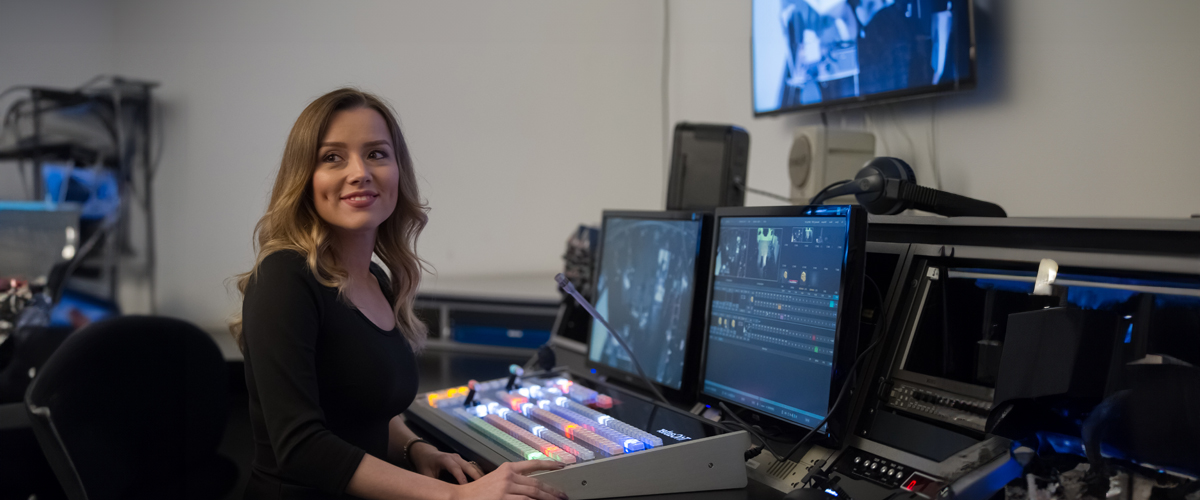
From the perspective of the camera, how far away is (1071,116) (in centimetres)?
149

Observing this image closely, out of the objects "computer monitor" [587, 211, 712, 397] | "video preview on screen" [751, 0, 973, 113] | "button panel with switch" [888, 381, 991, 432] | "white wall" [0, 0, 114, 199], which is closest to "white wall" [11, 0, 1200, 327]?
"white wall" [0, 0, 114, 199]

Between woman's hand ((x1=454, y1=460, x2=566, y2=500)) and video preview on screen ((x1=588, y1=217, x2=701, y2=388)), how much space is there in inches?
17.4

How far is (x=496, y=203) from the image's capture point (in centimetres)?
314

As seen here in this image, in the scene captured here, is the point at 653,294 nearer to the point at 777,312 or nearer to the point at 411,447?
the point at 777,312

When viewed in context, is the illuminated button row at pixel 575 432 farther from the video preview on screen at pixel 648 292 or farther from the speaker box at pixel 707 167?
the speaker box at pixel 707 167

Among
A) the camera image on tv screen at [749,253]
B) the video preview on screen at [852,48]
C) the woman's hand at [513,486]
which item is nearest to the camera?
the woman's hand at [513,486]

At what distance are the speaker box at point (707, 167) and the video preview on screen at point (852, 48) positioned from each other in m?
0.35

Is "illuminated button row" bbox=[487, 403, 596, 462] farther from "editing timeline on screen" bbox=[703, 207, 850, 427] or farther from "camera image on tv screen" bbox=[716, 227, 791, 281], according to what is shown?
"camera image on tv screen" bbox=[716, 227, 791, 281]

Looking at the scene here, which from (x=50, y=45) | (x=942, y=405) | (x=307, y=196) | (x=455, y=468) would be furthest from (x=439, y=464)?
(x=50, y=45)

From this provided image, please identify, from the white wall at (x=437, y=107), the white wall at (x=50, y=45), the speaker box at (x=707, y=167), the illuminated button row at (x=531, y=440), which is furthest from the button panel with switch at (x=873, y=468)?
the white wall at (x=50, y=45)

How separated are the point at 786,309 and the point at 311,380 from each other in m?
0.70

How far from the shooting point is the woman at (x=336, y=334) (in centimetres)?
93

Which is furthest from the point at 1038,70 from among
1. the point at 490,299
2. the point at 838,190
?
the point at 490,299

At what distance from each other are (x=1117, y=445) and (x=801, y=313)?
1.34ft
